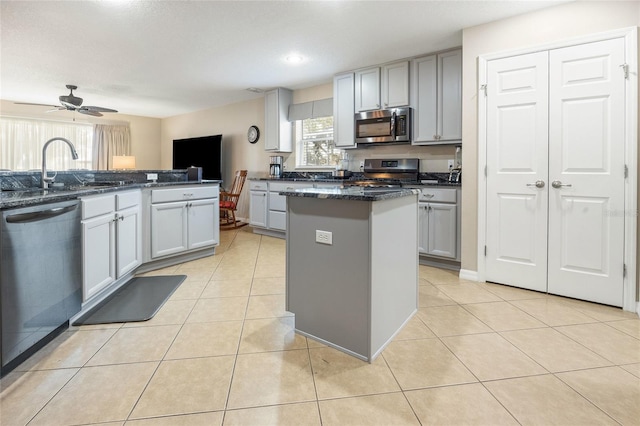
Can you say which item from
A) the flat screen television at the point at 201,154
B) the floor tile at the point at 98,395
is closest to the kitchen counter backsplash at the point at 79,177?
the floor tile at the point at 98,395

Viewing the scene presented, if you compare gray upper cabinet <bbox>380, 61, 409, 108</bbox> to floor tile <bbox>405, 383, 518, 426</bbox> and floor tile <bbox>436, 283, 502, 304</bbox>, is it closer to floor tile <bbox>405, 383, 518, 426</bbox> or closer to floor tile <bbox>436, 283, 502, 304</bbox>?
floor tile <bbox>436, 283, 502, 304</bbox>

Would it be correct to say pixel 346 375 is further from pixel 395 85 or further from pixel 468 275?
pixel 395 85

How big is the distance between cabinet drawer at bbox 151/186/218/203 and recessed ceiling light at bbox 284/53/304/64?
182 centimetres

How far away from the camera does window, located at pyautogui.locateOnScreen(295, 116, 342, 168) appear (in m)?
5.34

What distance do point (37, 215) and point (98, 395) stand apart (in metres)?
0.98

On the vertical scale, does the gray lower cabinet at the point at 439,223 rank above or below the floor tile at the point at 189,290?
above

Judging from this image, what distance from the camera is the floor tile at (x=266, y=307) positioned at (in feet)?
7.59

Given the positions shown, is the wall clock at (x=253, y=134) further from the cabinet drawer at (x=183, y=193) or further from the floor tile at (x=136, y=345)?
the floor tile at (x=136, y=345)

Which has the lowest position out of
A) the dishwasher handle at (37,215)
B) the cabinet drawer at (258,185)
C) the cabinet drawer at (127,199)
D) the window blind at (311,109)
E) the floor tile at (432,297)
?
the floor tile at (432,297)

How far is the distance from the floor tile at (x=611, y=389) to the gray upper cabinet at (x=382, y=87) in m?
3.18

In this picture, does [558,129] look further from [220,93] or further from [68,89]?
[68,89]

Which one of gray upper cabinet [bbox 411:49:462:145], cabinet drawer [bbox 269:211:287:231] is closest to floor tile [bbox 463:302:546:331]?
gray upper cabinet [bbox 411:49:462:145]

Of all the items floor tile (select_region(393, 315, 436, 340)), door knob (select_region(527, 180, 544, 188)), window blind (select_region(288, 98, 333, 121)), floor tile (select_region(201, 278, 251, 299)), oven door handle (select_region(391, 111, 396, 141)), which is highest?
window blind (select_region(288, 98, 333, 121))

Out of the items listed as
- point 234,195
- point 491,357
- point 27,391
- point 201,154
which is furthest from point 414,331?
point 201,154
